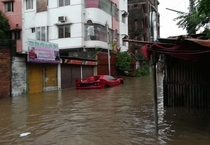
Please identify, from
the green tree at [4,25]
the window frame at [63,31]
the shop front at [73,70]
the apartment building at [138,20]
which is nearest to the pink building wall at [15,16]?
the green tree at [4,25]

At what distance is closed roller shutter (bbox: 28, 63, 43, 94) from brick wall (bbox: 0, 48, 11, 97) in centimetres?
189

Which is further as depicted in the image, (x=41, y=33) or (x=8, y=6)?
(x=8, y=6)

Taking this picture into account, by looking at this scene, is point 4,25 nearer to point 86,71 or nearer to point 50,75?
point 86,71

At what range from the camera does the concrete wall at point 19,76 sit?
599 inches

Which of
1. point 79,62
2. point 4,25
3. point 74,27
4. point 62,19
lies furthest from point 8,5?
point 79,62

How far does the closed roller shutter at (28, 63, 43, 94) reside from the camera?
1669 cm

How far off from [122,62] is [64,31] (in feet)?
26.8

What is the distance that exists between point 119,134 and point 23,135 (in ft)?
8.04

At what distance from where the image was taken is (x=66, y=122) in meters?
7.64

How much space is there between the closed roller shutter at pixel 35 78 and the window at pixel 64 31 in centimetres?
1006

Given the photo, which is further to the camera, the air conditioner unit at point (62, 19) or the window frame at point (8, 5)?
the window frame at point (8, 5)

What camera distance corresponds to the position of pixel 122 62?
1202 inches

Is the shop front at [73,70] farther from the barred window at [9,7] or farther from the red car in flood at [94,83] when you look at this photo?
the barred window at [9,7]

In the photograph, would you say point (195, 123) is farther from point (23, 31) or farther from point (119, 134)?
point (23, 31)
